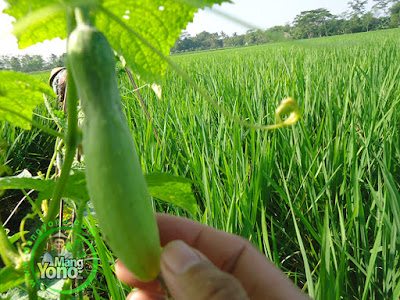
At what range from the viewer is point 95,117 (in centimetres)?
19

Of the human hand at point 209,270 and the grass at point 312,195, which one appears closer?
the human hand at point 209,270

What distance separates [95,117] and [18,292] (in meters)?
0.52

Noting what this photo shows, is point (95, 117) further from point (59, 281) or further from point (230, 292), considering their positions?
point (59, 281)

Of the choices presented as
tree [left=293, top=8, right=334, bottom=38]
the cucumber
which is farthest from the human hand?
tree [left=293, top=8, right=334, bottom=38]

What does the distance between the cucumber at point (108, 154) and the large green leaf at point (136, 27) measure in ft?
0.37

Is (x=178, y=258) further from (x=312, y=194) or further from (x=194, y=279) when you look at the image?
(x=312, y=194)

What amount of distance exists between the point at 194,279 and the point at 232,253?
25 centimetres

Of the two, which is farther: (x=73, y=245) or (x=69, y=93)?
(x=73, y=245)

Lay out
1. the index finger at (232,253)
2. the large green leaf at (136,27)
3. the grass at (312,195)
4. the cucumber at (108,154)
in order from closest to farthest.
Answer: the cucumber at (108,154) < the large green leaf at (136,27) < the index finger at (232,253) < the grass at (312,195)

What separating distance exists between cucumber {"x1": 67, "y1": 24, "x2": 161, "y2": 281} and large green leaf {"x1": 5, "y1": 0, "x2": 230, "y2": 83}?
114mm

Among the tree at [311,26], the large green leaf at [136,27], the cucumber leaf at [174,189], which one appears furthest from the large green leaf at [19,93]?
the tree at [311,26]

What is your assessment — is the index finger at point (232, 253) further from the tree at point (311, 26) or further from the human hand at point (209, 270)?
the tree at point (311, 26)

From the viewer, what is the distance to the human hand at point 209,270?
0.33 metres

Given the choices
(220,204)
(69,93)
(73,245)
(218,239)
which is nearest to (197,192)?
(220,204)
